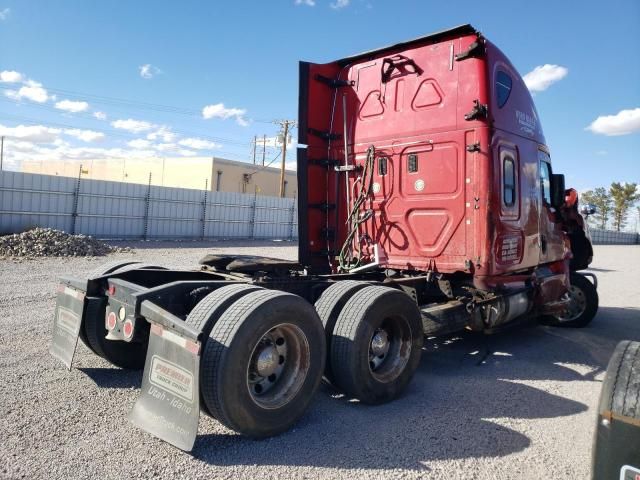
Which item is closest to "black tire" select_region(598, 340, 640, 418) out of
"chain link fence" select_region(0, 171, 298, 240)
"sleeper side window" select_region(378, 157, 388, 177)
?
"sleeper side window" select_region(378, 157, 388, 177)

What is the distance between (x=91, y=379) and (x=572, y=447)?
3.81m

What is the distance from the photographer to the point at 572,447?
339 cm

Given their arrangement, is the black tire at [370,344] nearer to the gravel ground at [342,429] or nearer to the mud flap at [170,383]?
the gravel ground at [342,429]

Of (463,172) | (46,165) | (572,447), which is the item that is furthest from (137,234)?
(46,165)

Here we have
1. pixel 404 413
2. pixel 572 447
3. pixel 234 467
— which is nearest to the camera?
pixel 234 467

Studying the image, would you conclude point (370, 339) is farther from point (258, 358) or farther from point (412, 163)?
point (412, 163)

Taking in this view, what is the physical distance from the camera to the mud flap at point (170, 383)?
290cm

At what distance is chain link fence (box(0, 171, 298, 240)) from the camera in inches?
689

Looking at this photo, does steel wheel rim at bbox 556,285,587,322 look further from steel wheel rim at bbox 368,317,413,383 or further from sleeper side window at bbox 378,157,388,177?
steel wheel rim at bbox 368,317,413,383

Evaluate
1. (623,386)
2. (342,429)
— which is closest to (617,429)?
(623,386)

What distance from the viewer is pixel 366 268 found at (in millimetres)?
5484

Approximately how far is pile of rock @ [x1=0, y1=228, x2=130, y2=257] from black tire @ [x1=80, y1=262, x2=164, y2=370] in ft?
35.2

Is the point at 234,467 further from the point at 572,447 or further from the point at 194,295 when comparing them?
the point at 572,447

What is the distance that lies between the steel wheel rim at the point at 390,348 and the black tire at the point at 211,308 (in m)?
1.32
